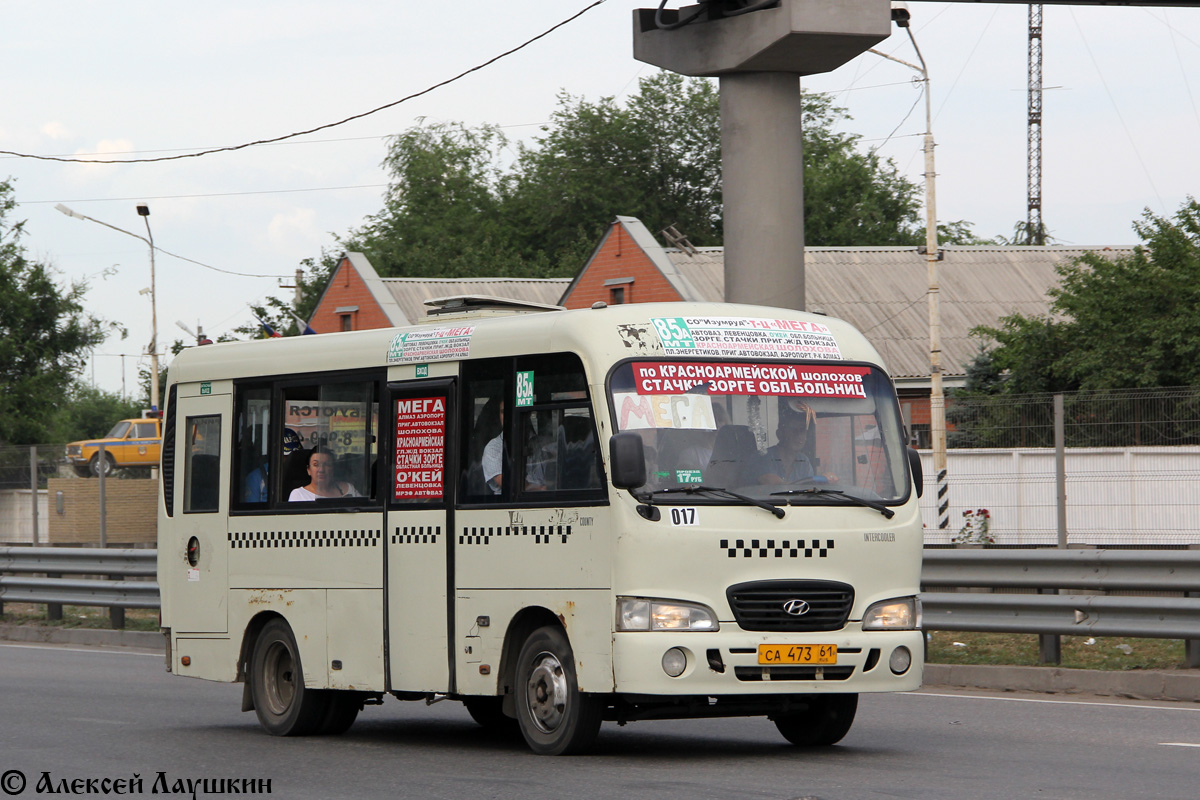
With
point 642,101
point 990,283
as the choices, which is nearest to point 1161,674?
point 990,283

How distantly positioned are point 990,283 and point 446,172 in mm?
41343

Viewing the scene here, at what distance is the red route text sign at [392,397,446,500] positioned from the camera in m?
10.7

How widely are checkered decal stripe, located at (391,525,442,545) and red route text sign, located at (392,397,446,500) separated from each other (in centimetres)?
19

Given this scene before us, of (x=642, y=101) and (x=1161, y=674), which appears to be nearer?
(x=1161, y=674)

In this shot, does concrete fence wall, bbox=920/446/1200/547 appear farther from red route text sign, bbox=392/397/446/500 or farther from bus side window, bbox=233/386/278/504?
red route text sign, bbox=392/397/446/500

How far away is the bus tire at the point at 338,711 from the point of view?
11602mm

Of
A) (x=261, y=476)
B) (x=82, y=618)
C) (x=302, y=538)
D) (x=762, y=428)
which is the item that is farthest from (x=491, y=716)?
(x=82, y=618)

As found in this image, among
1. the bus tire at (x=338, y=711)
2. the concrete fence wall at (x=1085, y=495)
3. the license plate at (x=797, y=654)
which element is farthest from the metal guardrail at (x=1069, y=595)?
the concrete fence wall at (x=1085, y=495)

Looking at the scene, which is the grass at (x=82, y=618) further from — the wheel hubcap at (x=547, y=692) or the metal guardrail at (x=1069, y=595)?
the wheel hubcap at (x=547, y=692)

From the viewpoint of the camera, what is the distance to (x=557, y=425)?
9891 millimetres

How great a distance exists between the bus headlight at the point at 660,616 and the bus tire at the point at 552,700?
50 centimetres

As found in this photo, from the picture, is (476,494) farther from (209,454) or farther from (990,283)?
(990,283)

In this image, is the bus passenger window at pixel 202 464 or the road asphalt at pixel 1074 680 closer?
the bus passenger window at pixel 202 464

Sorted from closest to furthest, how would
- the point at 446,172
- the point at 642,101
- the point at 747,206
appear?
1. the point at 747,206
2. the point at 642,101
3. the point at 446,172
